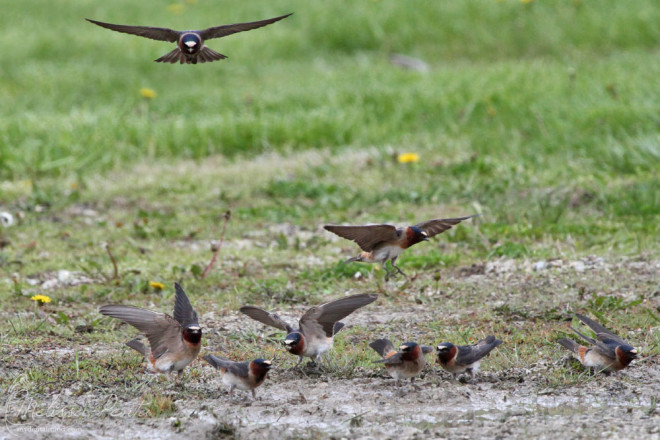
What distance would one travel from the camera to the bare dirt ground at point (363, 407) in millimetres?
4191

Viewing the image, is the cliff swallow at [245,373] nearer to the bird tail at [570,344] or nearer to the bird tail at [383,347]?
the bird tail at [383,347]

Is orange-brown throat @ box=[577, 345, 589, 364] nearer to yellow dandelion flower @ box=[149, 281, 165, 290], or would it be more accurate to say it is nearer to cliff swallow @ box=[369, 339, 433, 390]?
cliff swallow @ box=[369, 339, 433, 390]

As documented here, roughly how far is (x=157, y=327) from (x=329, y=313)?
0.87 meters

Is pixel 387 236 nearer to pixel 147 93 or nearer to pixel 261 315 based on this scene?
pixel 261 315

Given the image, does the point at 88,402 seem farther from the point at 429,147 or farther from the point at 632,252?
the point at 429,147

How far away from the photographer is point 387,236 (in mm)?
4828

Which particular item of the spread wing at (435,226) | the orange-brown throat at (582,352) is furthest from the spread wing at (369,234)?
the orange-brown throat at (582,352)

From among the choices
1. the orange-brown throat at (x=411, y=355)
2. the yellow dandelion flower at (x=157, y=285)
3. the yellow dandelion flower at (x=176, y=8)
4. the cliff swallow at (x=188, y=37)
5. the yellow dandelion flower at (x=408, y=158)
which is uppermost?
the cliff swallow at (x=188, y=37)

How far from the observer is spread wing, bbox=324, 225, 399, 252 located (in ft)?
15.0

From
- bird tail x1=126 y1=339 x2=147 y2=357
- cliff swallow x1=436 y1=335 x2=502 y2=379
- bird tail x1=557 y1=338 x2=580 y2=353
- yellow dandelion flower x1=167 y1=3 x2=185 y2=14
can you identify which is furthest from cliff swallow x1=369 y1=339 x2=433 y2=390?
yellow dandelion flower x1=167 y1=3 x2=185 y2=14

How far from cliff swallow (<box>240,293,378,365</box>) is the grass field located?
17 cm

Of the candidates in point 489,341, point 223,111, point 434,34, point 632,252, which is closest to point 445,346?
point 489,341

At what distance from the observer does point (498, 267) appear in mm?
6777

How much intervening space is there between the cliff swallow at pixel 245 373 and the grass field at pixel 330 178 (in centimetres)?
20
